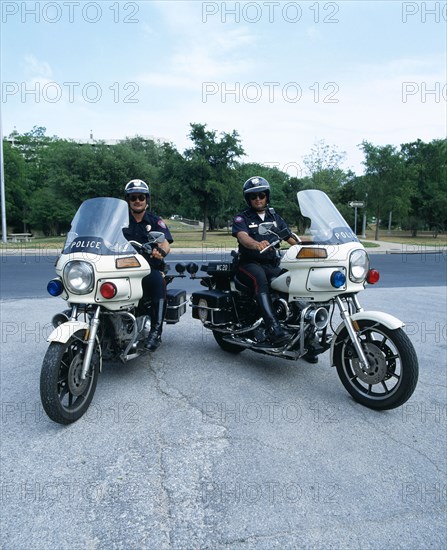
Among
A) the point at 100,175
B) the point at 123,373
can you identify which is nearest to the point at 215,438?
the point at 123,373

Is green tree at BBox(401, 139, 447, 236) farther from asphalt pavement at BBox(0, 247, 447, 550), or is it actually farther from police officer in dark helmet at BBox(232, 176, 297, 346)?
asphalt pavement at BBox(0, 247, 447, 550)

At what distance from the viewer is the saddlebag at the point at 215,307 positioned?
4.86 meters

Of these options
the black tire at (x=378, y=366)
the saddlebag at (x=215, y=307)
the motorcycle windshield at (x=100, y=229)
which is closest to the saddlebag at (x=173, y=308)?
the saddlebag at (x=215, y=307)

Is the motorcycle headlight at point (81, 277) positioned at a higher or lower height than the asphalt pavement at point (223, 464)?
higher

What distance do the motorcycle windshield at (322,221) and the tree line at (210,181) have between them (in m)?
17.5

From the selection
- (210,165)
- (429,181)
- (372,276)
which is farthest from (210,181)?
(372,276)

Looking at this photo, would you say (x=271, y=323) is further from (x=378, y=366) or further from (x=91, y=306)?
(x=91, y=306)

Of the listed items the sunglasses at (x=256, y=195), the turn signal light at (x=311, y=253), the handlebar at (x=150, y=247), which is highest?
the sunglasses at (x=256, y=195)

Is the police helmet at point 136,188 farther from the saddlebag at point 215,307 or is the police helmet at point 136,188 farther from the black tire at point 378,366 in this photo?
the black tire at point 378,366

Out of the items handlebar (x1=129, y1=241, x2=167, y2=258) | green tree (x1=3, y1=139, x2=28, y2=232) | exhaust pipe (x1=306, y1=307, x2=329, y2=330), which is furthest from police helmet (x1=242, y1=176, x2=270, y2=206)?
green tree (x1=3, y1=139, x2=28, y2=232)

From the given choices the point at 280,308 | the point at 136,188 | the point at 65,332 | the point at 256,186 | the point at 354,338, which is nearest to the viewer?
the point at 65,332

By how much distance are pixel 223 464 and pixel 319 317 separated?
163 centimetres

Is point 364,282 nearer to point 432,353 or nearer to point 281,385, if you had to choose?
point 281,385

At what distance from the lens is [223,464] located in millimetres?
2811
